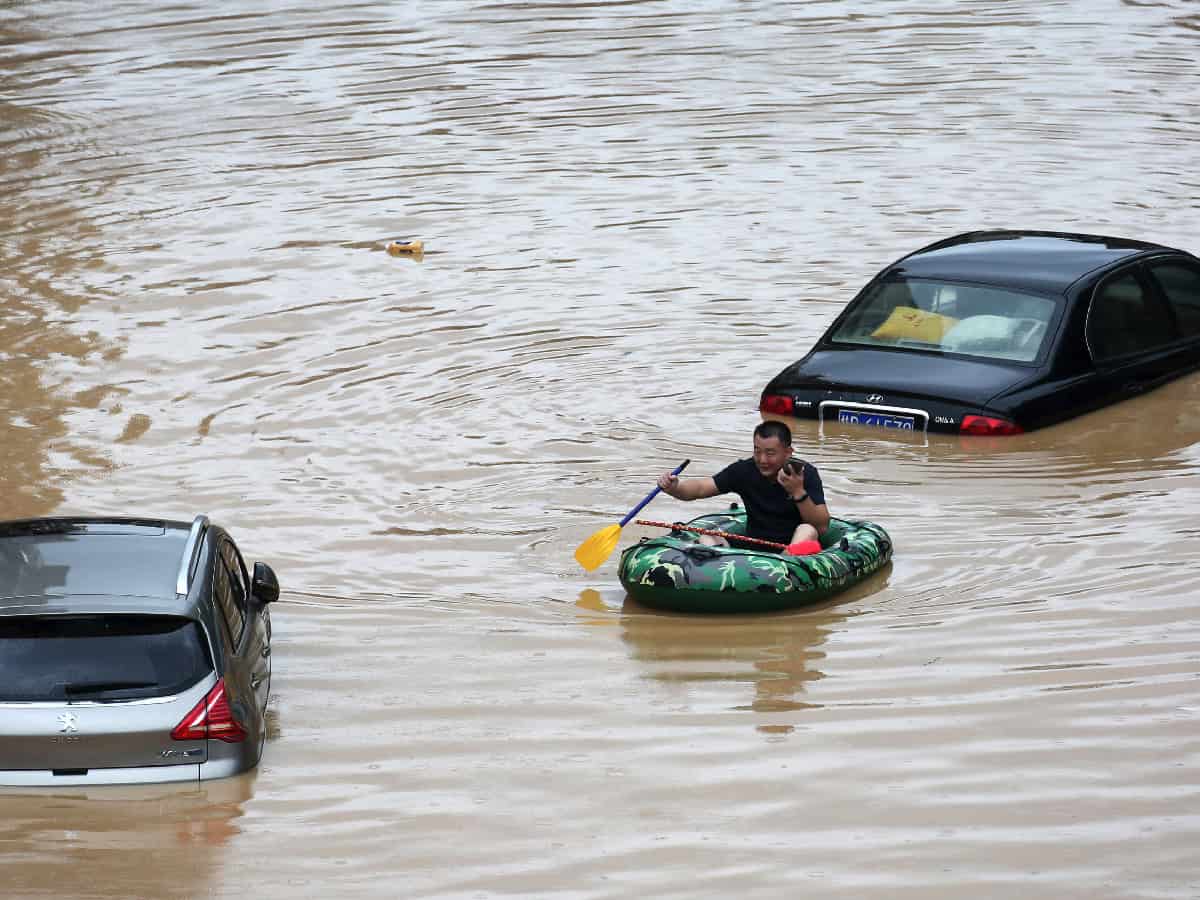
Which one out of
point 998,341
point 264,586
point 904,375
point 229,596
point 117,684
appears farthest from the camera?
point 998,341

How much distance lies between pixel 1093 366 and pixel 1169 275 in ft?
5.97

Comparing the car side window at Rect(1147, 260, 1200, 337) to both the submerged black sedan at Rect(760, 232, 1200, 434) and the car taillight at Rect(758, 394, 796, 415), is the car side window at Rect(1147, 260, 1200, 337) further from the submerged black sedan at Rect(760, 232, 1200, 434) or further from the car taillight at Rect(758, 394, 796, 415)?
the car taillight at Rect(758, 394, 796, 415)

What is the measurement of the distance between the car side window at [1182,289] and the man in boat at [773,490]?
657cm

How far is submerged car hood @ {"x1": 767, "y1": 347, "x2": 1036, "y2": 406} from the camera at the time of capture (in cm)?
1694

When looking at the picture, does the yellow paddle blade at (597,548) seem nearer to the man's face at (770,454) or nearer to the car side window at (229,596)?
the man's face at (770,454)

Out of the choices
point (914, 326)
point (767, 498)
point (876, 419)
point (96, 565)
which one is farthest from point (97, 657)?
point (914, 326)

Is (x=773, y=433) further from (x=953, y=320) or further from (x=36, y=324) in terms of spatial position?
(x=36, y=324)

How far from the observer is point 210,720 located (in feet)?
32.5

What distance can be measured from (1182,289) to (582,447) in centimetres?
601

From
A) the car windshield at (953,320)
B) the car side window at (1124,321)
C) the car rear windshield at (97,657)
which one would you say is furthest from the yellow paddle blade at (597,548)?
the car side window at (1124,321)

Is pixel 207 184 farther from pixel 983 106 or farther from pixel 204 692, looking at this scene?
pixel 204 692

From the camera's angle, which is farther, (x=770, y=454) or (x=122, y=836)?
(x=770, y=454)

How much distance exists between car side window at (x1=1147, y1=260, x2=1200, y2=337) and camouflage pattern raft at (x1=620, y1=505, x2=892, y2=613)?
269 inches

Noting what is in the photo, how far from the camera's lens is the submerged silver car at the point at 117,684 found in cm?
976
